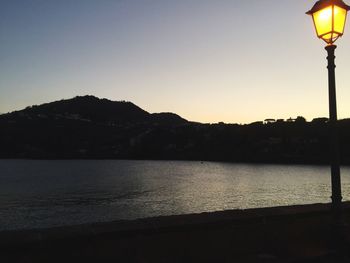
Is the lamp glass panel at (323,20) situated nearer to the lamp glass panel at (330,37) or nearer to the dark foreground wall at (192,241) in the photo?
the lamp glass panel at (330,37)

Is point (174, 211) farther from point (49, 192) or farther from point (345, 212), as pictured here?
point (345, 212)

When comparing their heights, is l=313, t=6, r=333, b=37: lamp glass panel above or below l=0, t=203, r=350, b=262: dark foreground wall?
above

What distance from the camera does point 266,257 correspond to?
5641 millimetres

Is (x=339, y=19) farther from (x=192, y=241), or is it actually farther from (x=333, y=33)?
(x=192, y=241)

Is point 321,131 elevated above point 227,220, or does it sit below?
above

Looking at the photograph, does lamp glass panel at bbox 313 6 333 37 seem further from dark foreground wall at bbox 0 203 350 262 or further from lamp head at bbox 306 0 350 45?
dark foreground wall at bbox 0 203 350 262

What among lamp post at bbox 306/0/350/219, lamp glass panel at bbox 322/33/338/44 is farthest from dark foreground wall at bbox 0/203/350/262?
lamp glass panel at bbox 322/33/338/44

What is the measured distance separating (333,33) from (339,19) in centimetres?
22

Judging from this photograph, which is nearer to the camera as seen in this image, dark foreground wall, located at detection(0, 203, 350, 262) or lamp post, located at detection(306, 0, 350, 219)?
dark foreground wall, located at detection(0, 203, 350, 262)

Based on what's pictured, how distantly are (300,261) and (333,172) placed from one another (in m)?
1.39

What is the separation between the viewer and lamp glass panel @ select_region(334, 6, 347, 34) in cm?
596

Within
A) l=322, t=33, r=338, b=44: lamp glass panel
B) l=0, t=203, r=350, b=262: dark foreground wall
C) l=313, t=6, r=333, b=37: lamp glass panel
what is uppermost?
l=313, t=6, r=333, b=37: lamp glass panel

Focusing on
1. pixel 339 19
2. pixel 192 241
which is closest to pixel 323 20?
pixel 339 19

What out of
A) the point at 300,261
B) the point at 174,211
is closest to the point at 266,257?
the point at 300,261
